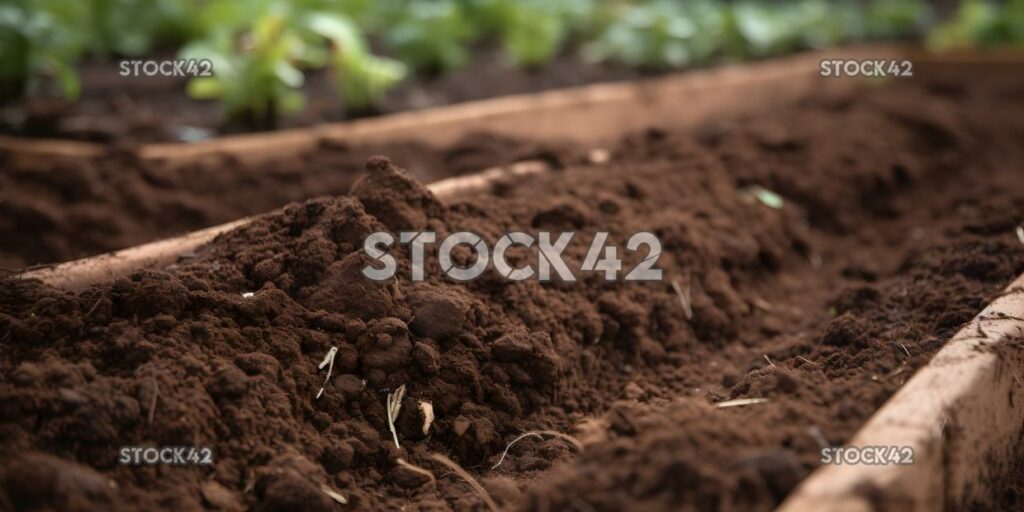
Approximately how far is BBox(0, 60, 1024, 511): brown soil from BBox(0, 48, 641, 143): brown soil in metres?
1.35

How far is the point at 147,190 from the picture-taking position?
3232 millimetres

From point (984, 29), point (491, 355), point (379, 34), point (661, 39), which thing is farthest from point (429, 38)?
point (984, 29)

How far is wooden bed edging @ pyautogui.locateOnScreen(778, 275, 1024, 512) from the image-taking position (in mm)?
1500

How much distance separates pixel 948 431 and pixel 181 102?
11.1 ft

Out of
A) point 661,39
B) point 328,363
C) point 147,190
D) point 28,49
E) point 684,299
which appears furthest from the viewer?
point 661,39

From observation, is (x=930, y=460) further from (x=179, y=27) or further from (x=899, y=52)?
(x=899, y=52)

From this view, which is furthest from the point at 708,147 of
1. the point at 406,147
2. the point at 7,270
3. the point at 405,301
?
the point at 7,270

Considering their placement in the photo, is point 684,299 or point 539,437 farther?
point 684,299

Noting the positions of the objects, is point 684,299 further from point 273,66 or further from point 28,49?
point 28,49

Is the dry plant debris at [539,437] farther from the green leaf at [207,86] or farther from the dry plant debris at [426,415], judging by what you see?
the green leaf at [207,86]

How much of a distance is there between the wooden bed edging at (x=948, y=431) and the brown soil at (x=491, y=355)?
0.06 metres

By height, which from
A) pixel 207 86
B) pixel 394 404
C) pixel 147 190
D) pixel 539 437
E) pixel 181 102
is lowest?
pixel 539 437

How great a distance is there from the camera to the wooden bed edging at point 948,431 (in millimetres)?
1500

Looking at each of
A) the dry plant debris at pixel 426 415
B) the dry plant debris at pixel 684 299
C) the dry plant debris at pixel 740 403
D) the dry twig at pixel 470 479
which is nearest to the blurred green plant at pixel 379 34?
the dry plant debris at pixel 684 299
